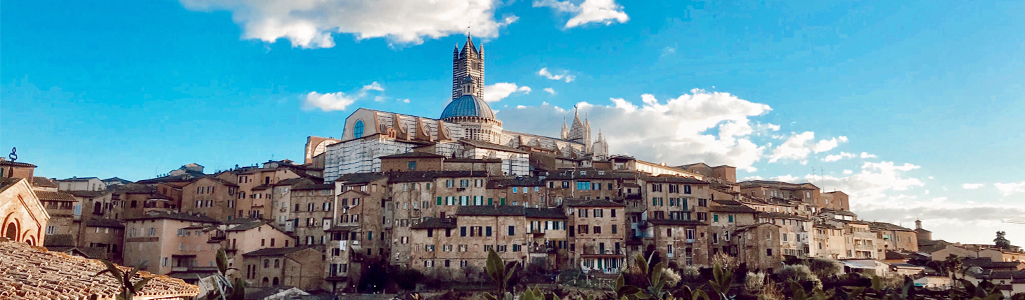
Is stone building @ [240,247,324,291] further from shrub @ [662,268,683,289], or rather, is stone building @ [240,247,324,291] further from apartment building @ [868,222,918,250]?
apartment building @ [868,222,918,250]

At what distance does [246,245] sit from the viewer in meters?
67.9

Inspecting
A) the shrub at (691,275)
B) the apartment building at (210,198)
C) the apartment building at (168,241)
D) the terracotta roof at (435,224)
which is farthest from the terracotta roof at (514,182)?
the apartment building at (210,198)

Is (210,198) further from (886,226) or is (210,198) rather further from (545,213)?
(886,226)

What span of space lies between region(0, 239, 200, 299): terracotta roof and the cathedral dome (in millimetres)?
86296

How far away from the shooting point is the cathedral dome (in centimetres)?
11256

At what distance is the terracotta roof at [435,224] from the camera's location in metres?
65.9

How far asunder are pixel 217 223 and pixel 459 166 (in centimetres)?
2341

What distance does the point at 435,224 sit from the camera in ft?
218

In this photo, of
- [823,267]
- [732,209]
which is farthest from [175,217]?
[823,267]

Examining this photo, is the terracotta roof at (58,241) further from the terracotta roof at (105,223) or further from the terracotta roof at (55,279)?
the terracotta roof at (55,279)

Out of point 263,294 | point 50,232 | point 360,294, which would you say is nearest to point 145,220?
point 50,232

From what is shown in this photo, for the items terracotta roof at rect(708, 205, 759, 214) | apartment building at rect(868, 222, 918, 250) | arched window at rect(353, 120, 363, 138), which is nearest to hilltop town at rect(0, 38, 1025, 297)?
terracotta roof at rect(708, 205, 759, 214)

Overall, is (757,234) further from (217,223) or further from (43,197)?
(43,197)

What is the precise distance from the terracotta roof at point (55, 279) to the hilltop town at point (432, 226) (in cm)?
3658
